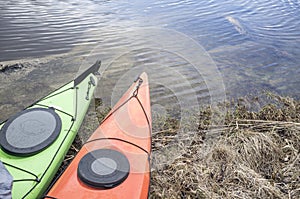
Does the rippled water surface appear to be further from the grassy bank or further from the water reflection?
the grassy bank

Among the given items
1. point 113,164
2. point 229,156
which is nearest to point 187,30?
point 229,156

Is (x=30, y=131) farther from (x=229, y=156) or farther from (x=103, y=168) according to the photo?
(x=229, y=156)

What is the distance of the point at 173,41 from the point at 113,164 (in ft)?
11.7

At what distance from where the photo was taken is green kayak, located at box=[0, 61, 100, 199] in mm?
2084

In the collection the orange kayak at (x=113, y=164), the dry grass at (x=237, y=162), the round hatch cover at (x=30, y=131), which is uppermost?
the round hatch cover at (x=30, y=131)

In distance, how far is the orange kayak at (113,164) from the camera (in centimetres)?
188

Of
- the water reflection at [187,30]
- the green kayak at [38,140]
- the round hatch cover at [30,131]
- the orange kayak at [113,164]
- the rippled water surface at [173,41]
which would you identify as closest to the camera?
the orange kayak at [113,164]

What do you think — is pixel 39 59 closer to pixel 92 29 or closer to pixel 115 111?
pixel 92 29

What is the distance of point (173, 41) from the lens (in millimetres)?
5156

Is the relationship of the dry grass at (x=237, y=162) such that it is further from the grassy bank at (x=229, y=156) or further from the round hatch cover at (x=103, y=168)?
the round hatch cover at (x=103, y=168)

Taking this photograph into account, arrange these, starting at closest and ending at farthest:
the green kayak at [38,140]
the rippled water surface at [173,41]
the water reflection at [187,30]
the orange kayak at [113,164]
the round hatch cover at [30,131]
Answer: the orange kayak at [113,164] → the green kayak at [38,140] → the round hatch cover at [30,131] → the rippled water surface at [173,41] → the water reflection at [187,30]

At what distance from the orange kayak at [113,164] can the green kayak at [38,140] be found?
0.76ft

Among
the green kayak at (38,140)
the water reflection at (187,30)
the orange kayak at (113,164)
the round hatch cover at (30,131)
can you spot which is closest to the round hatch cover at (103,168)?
the orange kayak at (113,164)

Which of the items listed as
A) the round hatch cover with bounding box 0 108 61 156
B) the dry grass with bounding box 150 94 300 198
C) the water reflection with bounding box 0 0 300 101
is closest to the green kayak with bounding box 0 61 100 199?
the round hatch cover with bounding box 0 108 61 156
